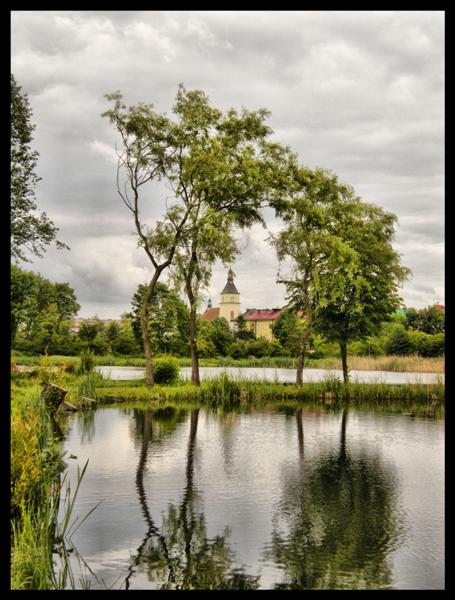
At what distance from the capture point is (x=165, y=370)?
3119cm

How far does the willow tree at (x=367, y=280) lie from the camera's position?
3147 centimetres

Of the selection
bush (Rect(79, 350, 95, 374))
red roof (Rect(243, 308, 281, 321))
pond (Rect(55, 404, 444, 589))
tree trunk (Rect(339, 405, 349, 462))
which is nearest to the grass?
pond (Rect(55, 404, 444, 589))

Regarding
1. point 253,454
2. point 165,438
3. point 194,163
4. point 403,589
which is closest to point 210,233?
point 194,163

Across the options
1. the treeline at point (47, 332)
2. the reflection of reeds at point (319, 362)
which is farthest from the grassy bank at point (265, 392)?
the treeline at point (47, 332)

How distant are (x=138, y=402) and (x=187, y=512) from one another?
17.5 meters

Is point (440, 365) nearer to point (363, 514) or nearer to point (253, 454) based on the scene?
point (253, 454)

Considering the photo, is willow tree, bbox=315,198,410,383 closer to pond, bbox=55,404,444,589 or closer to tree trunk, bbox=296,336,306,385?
tree trunk, bbox=296,336,306,385

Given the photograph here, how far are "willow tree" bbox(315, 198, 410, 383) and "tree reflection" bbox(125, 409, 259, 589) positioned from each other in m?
21.9

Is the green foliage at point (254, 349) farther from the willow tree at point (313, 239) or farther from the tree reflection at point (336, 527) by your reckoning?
the tree reflection at point (336, 527)

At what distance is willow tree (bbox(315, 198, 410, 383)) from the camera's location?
31.5 m

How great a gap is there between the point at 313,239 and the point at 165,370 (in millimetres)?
9505

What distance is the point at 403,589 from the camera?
7.07 meters

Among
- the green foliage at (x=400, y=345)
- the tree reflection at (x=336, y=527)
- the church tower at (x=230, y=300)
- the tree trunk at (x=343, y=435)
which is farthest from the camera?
the church tower at (x=230, y=300)

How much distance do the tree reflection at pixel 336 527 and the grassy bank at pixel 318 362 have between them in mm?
20630
